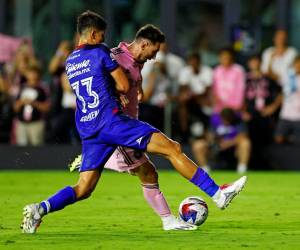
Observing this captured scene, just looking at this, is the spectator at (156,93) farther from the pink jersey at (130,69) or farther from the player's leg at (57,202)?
the player's leg at (57,202)

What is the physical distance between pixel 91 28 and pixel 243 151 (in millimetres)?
10659

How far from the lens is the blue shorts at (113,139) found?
35.2 ft

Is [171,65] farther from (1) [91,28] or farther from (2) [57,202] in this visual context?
(2) [57,202]

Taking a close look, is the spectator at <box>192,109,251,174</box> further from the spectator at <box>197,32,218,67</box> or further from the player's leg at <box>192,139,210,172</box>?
the spectator at <box>197,32,218,67</box>

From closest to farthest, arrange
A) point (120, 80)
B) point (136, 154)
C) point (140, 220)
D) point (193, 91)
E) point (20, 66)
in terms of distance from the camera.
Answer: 1. point (120, 80)
2. point (136, 154)
3. point (140, 220)
4. point (193, 91)
5. point (20, 66)

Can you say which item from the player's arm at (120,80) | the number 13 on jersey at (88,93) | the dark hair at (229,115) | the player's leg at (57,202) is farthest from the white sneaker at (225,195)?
the dark hair at (229,115)

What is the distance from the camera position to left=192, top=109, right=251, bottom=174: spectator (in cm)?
2114

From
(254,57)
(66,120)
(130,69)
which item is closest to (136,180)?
(66,120)

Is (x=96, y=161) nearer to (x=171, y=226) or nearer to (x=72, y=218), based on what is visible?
(x=171, y=226)

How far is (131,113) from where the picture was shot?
11281 mm

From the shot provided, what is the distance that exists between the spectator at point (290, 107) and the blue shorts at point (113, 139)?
10679 millimetres

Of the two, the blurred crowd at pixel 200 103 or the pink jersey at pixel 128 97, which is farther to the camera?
the blurred crowd at pixel 200 103

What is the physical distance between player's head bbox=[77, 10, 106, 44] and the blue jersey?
0.23 feet

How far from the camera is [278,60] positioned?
21562 millimetres
